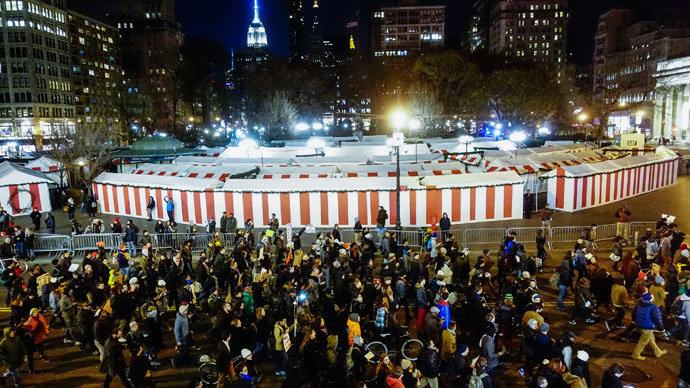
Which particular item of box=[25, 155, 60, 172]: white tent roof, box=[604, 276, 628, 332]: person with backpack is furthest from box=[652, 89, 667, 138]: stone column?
box=[25, 155, 60, 172]: white tent roof

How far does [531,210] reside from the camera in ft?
72.9

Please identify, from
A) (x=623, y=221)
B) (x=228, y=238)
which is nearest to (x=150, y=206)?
(x=228, y=238)

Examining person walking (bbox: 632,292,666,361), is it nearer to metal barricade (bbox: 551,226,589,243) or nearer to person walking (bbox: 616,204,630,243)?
metal barricade (bbox: 551,226,589,243)

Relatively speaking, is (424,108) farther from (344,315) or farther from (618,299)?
(344,315)

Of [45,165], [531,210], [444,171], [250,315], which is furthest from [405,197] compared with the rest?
[45,165]

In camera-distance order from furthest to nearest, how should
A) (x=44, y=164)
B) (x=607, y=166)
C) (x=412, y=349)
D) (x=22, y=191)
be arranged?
1. (x=44, y=164)
2. (x=22, y=191)
3. (x=607, y=166)
4. (x=412, y=349)

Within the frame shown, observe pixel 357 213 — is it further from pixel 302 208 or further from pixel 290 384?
pixel 290 384

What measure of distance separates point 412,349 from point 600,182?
680 inches

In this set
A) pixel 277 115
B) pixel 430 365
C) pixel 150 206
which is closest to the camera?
pixel 430 365

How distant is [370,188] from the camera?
20.2 meters

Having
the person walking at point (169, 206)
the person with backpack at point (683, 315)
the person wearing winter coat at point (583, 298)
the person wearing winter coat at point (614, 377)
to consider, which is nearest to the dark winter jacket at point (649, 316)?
the person with backpack at point (683, 315)

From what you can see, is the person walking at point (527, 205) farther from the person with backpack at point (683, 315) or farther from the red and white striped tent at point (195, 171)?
the red and white striped tent at point (195, 171)

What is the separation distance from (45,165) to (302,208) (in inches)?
826

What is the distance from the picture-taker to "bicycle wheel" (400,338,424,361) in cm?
993
